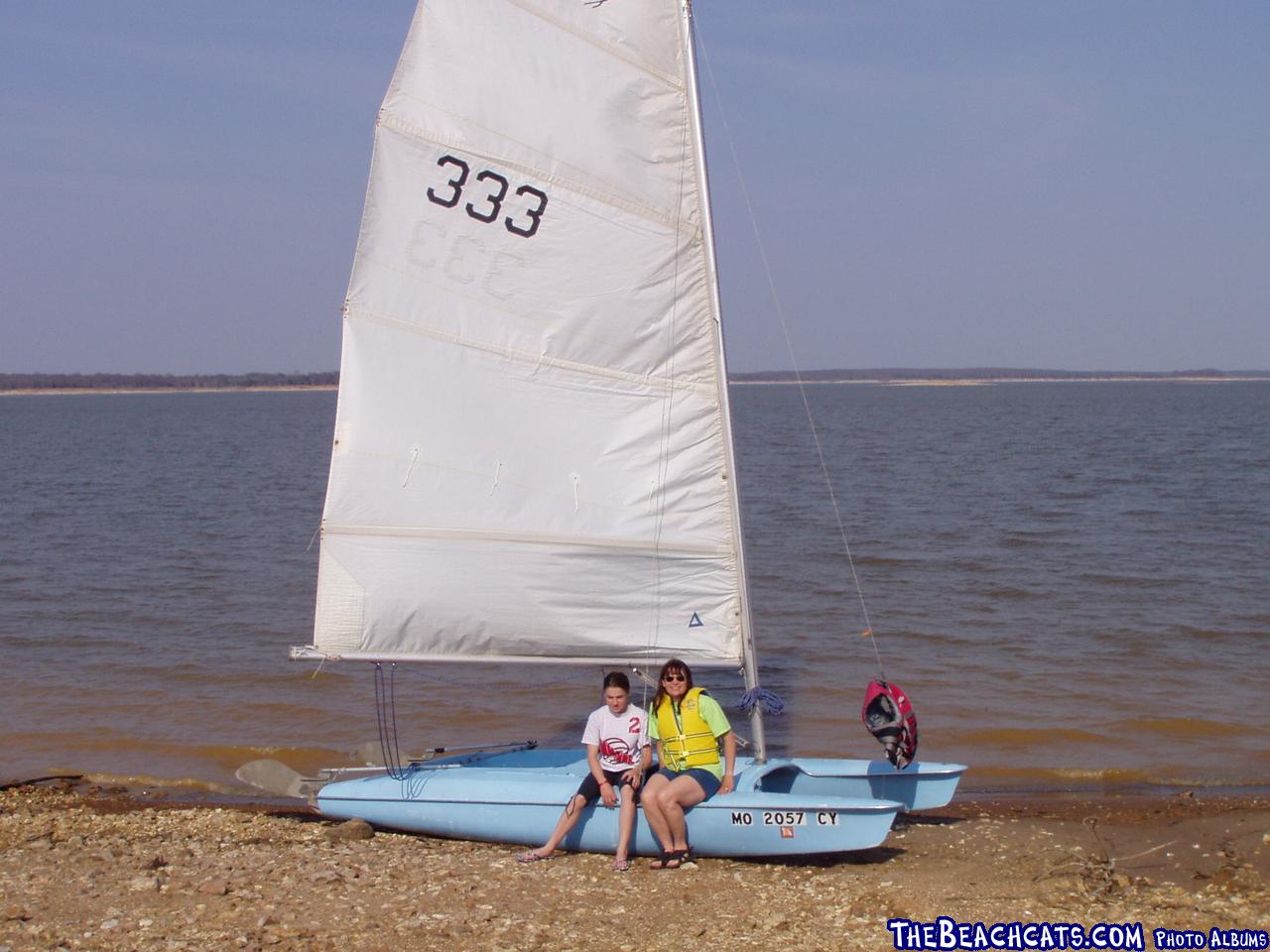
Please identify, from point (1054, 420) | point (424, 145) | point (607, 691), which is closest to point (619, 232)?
point (424, 145)

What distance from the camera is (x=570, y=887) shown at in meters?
5.97

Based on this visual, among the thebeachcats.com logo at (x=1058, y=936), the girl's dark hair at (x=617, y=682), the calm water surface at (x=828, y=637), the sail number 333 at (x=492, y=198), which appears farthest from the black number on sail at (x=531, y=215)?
the calm water surface at (x=828, y=637)

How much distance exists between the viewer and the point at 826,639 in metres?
12.6

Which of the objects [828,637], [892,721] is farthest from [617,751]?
[828,637]

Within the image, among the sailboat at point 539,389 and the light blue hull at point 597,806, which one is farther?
the sailboat at point 539,389

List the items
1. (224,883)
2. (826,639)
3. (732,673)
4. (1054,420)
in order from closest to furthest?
1. (224,883)
2. (732,673)
3. (826,639)
4. (1054,420)

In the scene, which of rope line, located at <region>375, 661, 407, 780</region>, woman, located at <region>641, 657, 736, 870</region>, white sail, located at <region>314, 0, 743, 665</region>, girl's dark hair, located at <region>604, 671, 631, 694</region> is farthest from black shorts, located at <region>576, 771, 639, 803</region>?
rope line, located at <region>375, 661, 407, 780</region>

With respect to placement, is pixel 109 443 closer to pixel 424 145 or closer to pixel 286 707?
pixel 286 707

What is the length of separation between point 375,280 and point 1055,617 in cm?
919

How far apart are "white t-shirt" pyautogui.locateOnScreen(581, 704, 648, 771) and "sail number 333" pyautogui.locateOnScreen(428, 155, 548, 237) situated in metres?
2.59

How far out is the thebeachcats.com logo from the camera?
5.19 meters

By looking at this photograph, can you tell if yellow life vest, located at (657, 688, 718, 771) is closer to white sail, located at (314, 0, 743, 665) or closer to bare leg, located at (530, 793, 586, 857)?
bare leg, located at (530, 793, 586, 857)

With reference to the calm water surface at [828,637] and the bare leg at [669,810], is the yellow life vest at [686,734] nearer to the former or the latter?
the bare leg at [669,810]

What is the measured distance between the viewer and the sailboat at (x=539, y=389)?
21.7 feet
